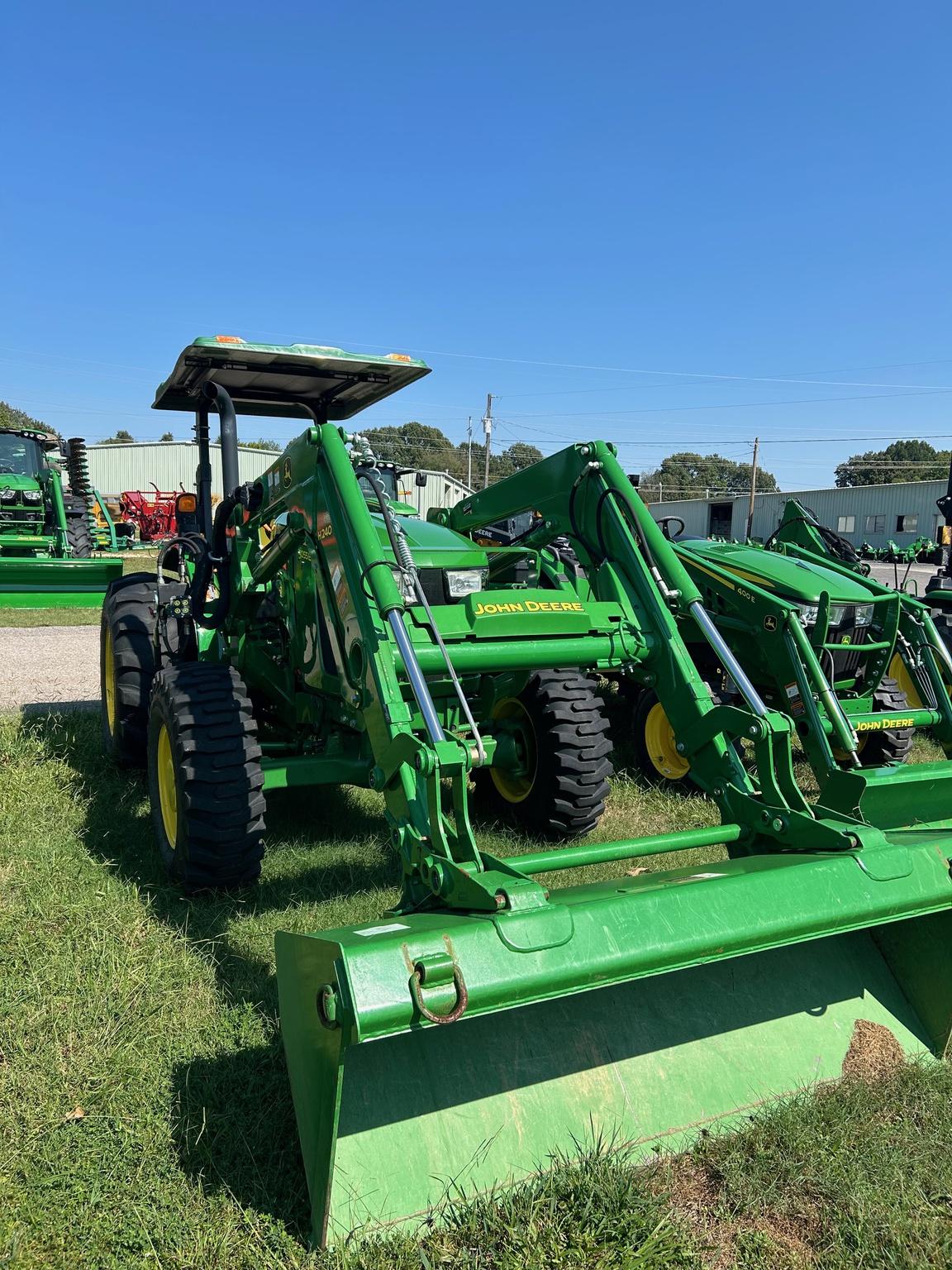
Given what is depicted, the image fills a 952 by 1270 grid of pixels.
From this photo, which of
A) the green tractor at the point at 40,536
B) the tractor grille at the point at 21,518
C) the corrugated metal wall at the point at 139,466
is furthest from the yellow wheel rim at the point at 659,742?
the corrugated metal wall at the point at 139,466

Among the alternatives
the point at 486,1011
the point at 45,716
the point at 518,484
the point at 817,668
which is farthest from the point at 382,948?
the point at 45,716

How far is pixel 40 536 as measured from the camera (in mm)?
16531

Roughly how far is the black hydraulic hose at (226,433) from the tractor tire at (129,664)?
1.02m

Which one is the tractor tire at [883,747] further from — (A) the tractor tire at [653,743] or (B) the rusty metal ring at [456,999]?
(B) the rusty metal ring at [456,999]

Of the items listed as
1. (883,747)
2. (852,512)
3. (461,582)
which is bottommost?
(883,747)

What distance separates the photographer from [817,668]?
4.96m

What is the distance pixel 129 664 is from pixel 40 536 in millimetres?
12348

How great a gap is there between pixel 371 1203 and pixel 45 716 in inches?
216

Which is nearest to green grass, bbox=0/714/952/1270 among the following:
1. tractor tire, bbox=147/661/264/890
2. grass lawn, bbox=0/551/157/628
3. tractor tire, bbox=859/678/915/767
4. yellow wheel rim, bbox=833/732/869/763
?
tractor tire, bbox=147/661/264/890

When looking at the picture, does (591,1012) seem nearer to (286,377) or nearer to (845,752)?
(845,752)

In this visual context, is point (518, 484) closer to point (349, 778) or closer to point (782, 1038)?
point (349, 778)

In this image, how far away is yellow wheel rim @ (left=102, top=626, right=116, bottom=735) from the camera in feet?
19.3

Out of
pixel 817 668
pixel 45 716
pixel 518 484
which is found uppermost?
pixel 518 484

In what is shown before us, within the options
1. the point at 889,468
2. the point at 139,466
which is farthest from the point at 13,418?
the point at 889,468
